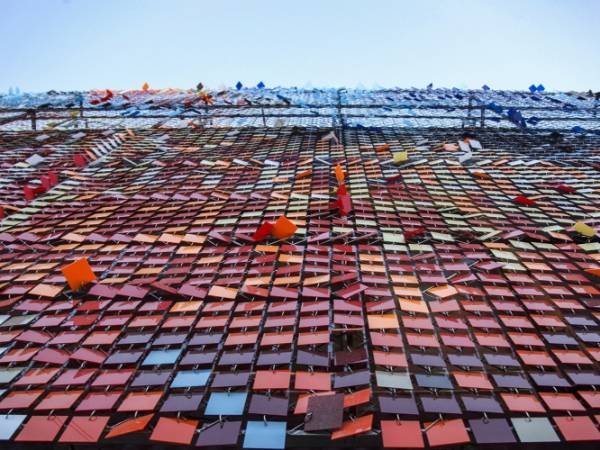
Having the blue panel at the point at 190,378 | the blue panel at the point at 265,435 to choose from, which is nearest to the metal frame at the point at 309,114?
the blue panel at the point at 190,378

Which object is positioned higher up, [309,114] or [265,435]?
[309,114]

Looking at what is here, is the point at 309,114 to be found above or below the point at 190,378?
above

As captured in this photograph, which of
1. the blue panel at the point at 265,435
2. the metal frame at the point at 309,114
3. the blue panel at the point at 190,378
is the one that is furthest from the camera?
the metal frame at the point at 309,114

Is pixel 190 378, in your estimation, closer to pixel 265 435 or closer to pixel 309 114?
pixel 265 435

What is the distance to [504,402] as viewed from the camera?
8.18 m

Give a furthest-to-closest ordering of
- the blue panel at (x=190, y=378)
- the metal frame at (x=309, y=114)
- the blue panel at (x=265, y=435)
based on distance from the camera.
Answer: the metal frame at (x=309, y=114), the blue panel at (x=190, y=378), the blue panel at (x=265, y=435)

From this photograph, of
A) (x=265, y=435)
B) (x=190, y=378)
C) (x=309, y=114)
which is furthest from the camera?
(x=309, y=114)

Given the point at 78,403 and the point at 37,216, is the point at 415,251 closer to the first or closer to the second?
the point at 78,403

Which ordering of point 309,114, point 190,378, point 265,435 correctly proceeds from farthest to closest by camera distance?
point 309,114, point 190,378, point 265,435

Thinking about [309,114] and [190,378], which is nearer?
[190,378]

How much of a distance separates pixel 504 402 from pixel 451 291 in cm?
382

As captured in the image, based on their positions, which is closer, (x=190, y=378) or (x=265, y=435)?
(x=265, y=435)

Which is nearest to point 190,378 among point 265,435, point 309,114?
point 265,435

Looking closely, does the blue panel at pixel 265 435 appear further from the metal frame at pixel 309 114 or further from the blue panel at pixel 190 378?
the metal frame at pixel 309 114
